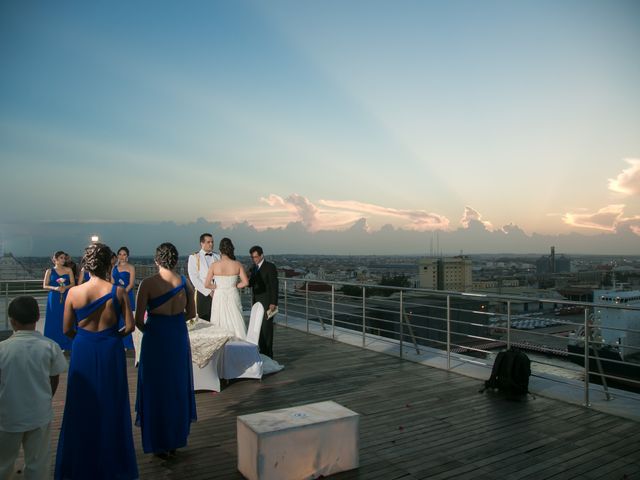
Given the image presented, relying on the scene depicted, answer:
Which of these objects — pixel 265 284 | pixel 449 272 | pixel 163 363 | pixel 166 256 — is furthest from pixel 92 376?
pixel 449 272

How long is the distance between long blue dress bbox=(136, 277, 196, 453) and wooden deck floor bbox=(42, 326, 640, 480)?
0.21m

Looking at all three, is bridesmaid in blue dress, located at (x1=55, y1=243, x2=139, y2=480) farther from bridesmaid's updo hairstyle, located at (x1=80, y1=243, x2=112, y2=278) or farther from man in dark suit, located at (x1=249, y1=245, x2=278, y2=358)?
man in dark suit, located at (x1=249, y1=245, x2=278, y2=358)

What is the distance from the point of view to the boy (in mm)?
2613

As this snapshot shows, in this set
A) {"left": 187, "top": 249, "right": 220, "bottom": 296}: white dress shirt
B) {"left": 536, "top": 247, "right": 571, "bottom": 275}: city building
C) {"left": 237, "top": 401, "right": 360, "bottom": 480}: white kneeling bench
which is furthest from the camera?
{"left": 536, "top": 247, "right": 571, "bottom": 275}: city building

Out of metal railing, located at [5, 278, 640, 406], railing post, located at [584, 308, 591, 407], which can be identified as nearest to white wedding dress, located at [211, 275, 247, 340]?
metal railing, located at [5, 278, 640, 406]

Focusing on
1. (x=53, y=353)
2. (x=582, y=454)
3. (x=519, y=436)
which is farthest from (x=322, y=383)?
(x=53, y=353)

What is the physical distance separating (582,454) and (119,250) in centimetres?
717

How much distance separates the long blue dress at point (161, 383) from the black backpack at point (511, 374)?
3.68 metres

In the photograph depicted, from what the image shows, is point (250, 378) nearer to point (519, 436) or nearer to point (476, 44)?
point (519, 436)

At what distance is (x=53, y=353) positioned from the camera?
2.74m

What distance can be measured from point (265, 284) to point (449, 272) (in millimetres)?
44035

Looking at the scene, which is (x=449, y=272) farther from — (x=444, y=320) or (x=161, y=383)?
(x=161, y=383)

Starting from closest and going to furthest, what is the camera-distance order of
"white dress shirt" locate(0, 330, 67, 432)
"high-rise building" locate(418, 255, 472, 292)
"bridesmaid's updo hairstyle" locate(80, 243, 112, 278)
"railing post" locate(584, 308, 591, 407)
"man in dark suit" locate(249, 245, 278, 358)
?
"white dress shirt" locate(0, 330, 67, 432)
"bridesmaid's updo hairstyle" locate(80, 243, 112, 278)
"railing post" locate(584, 308, 591, 407)
"man in dark suit" locate(249, 245, 278, 358)
"high-rise building" locate(418, 255, 472, 292)

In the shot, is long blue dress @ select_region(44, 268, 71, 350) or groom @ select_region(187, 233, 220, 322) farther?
groom @ select_region(187, 233, 220, 322)
